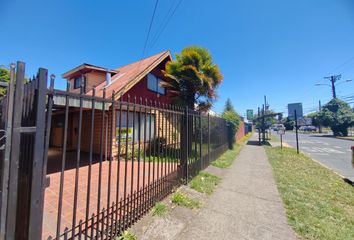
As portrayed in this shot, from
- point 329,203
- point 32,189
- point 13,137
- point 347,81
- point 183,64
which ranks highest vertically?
point 347,81

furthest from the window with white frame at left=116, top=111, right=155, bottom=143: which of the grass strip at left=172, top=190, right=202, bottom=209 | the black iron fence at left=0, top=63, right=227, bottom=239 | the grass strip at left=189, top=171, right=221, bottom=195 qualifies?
the grass strip at left=189, top=171, right=221, bottom=195

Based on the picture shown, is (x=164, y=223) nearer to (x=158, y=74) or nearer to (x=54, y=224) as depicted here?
(x=54, y=224)

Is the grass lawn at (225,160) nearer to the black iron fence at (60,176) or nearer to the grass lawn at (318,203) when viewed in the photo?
the grass lawn at (318,203)

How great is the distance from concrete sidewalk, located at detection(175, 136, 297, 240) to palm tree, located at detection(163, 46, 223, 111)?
5351 millimetres

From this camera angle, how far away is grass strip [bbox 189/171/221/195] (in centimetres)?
503

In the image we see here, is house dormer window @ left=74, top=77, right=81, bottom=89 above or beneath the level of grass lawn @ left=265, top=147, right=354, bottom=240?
above

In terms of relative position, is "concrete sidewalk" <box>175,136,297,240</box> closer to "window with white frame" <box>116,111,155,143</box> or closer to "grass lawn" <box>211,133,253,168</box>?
"window with white frame" <box>116,111,155,143</box>

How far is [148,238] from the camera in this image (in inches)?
114

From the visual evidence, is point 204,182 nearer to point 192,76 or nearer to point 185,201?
point 185,201

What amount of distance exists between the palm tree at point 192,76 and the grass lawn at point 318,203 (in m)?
5.23

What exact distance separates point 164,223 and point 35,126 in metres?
2.67

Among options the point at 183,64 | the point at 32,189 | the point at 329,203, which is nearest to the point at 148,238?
the point at 32,189

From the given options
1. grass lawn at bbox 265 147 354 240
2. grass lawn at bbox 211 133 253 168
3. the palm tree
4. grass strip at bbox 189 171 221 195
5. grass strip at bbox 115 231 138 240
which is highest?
the palm tree

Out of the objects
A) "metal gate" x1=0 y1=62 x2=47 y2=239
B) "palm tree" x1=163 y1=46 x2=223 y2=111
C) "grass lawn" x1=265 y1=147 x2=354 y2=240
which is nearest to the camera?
"metal gate" x1=0 y1=62 x2=47 y2=239
